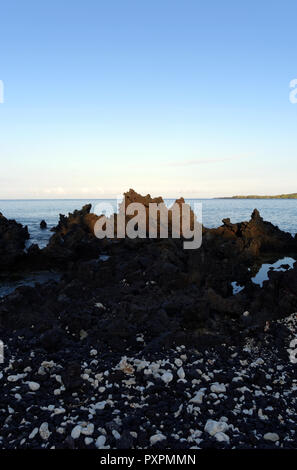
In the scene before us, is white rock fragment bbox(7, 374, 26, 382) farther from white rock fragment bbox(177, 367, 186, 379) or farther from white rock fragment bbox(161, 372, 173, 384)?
white rock fragment bbox(177, 367, 186, 379)

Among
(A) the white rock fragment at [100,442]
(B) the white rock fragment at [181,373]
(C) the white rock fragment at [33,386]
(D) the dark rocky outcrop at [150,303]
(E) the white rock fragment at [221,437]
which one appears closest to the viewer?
(A) the white rock fragment at [100,442]

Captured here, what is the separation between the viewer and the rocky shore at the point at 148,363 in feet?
22.2

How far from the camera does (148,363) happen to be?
959 cm

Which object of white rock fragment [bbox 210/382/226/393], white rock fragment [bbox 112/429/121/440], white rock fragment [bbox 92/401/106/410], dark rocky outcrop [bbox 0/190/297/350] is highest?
dark rocky outcrop [bbox 0/190/297/350]

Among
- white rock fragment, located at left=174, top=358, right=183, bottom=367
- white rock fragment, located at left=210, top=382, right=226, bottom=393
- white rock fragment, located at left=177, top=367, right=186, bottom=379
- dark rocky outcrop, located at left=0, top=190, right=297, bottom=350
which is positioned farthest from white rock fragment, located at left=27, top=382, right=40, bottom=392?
white rock fragment, located at left=210, top=382, right=226, bottom=393

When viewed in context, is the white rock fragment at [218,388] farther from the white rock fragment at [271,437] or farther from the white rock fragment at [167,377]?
the white rock fragment at [271,437]

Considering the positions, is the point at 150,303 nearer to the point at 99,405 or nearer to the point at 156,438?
the point at 99,405

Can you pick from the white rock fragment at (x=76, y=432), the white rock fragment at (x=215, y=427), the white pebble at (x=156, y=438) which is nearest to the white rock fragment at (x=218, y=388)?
the white rock fragment at (x=215, y=427)

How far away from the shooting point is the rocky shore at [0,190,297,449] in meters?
6.77

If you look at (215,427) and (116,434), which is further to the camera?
(215,427)

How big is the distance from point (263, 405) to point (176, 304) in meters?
6.47

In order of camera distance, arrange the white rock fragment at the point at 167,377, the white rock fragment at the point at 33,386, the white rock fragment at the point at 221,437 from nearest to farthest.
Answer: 1. the white rock fragment at the point at 221,437
2. the white rock fragment at the point at 33,386
3. the white rock fragment at the point at 167,377

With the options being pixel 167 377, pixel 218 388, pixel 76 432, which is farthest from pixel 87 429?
pixel 218 388

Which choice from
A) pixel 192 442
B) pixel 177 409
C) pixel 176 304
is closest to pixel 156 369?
pixel 177 409
